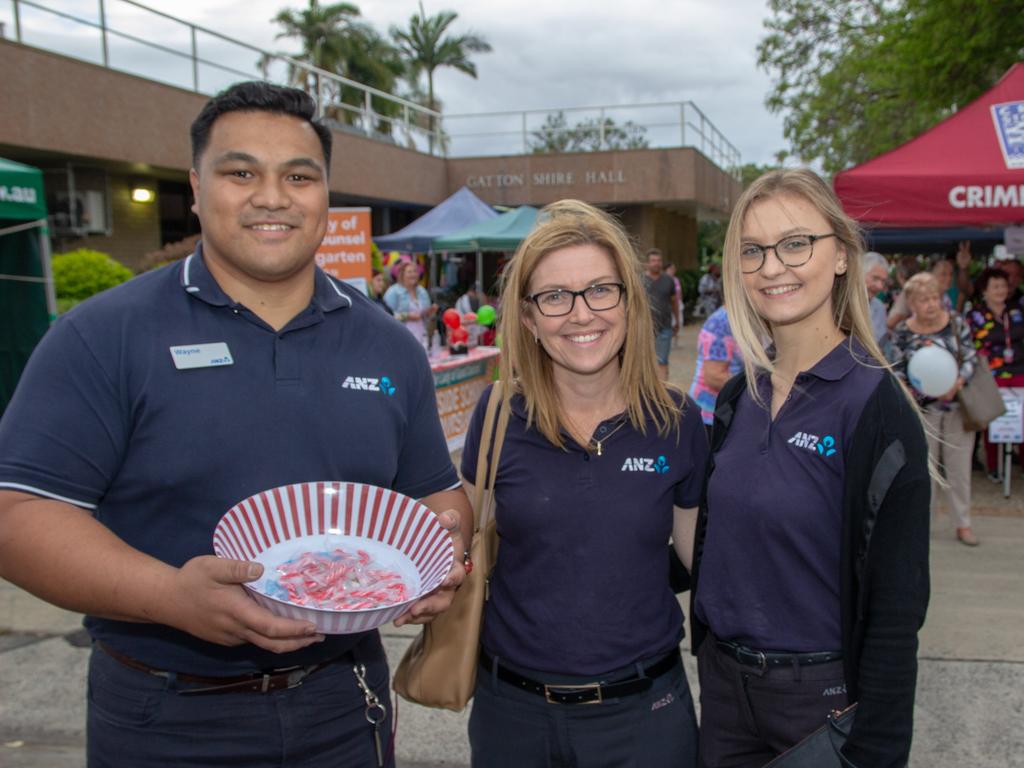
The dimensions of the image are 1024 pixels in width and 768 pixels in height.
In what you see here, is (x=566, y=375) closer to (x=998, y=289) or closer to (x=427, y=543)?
(x=427, y=543)

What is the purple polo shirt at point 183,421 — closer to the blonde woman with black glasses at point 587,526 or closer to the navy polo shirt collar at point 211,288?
the navy polo shirt collar at point 211,288

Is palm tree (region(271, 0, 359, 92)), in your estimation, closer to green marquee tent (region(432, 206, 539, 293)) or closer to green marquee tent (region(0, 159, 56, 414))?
green marquee tent (region(432, 206, 539, 293))

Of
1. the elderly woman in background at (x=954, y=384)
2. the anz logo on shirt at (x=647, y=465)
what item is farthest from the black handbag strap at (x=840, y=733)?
the elderly woman in background at (x=954, y=384)

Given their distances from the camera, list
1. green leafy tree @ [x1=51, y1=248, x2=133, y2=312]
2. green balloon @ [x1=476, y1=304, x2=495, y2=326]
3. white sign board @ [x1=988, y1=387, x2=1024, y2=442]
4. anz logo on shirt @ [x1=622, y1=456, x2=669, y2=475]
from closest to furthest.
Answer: anz logo on shirt @ [x1=622, y1=456, x2=669, y2=475] < white sign board @ [x1=988, y1=387, x2=1024, y2=442] < green balloon @ [x1=476, y1=304, x2=495, y2=326] < green leafy tree @ [x1=51, y1=248, x2=133, y2=312]

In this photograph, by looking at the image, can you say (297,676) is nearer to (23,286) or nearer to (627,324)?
(627,324)

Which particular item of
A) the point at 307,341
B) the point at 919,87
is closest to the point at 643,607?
the point at 307,341

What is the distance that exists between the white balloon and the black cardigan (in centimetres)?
427

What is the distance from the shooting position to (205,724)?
1.76 m

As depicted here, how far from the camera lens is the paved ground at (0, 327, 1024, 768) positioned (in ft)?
11.3

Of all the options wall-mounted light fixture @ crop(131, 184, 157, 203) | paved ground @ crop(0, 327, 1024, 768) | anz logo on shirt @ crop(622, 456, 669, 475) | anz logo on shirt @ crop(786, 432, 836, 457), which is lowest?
paved ground @ crop(0, 327, 1024, 768)

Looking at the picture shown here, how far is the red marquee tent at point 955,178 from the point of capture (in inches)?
244

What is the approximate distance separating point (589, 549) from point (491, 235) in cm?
1307

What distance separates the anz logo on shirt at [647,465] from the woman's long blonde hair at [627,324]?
8 centimetres

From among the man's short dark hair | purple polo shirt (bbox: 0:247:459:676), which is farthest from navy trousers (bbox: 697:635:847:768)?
the man's short dark hair
